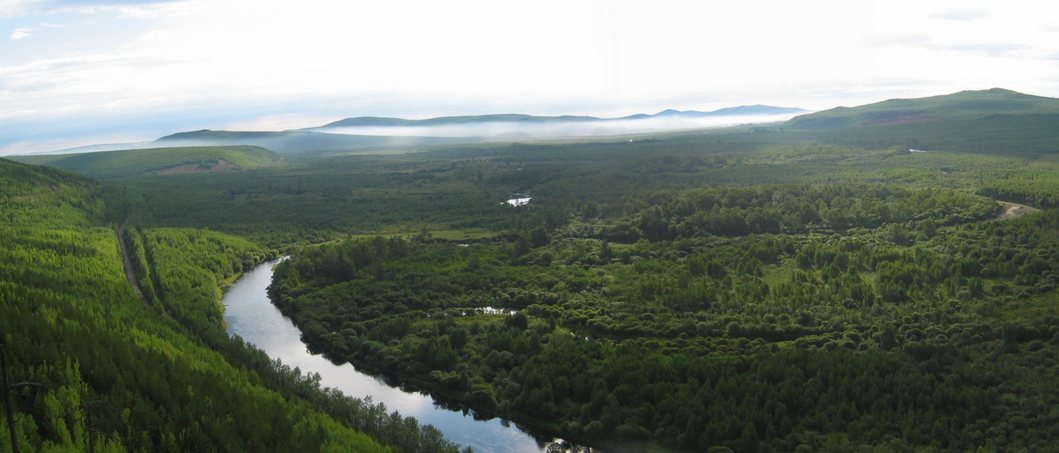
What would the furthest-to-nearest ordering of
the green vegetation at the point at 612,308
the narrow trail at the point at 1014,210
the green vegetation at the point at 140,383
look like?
1. the narrow trail at the point at 1014,210
2. the green vegetation at the point at 612,308
3. the green vegetation at the point at 140,383

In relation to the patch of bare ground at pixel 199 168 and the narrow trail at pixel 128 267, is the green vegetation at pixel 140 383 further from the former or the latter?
the patch of bare ground at pixel 199 168

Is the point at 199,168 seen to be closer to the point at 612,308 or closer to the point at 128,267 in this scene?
the point at 128,267

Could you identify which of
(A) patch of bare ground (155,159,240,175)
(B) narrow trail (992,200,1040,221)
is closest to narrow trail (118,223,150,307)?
(B) narrow trail (992,200,1040,221)

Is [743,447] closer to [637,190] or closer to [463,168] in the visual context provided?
[637,190]

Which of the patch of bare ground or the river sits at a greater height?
the patch of bare ground

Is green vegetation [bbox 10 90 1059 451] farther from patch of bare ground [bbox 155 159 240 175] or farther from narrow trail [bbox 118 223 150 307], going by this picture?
patch of bare ground [bbox 155 159 240 175]

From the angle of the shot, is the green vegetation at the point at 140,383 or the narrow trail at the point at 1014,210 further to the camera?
the narrow trail at the point at 1014,210

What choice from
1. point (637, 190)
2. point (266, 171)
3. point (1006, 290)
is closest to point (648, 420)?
point (1006, 290)

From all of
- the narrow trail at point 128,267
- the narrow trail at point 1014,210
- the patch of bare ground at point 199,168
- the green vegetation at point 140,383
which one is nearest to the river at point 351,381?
the green vegetation at point 140,383
